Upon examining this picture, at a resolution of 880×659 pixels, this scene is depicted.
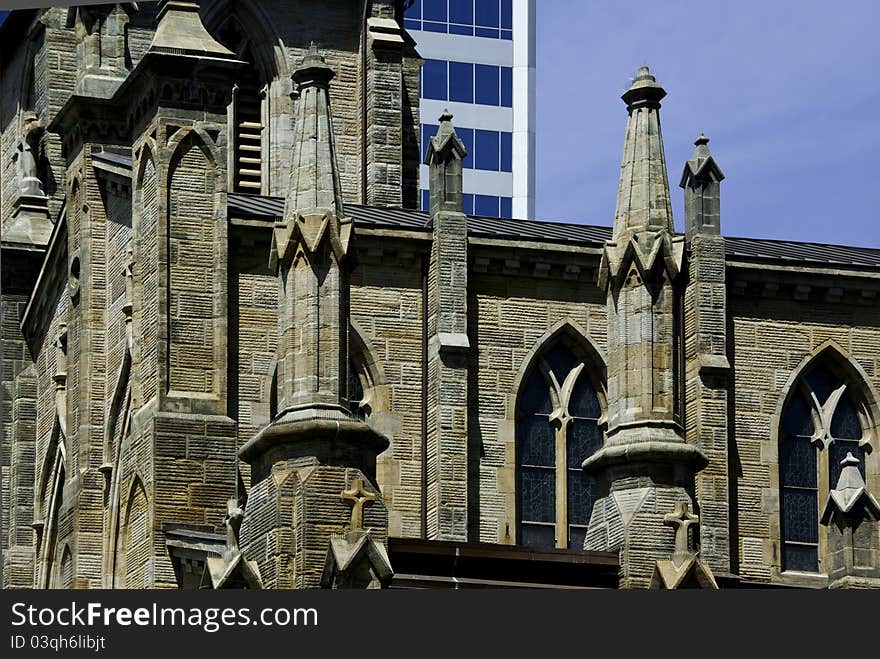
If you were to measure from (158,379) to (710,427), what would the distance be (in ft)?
35.6

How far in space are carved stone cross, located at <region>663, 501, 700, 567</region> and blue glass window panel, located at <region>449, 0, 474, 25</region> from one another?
259ft

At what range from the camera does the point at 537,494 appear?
175ft

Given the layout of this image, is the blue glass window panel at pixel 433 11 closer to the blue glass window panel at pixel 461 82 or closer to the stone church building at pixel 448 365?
the blue glass window panel at pixel 461 82

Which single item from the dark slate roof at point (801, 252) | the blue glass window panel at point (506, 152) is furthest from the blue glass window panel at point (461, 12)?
the dark slate roof at point (801, 252)

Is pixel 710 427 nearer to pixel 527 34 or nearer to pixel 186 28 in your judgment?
pixel 186 28

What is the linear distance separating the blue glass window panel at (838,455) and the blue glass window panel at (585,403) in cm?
459

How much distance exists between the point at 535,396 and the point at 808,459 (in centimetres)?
534

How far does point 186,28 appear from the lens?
52.0m

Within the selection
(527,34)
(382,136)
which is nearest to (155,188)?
(382,136)

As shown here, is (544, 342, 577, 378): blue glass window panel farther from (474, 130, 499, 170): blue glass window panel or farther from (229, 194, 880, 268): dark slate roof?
(474, 130, 499, 170): blue glass window panel

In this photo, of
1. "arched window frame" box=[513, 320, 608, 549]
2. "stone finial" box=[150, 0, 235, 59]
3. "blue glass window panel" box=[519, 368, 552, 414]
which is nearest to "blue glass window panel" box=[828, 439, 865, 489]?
"arched window frame" box=[513, 320, 608, 549]

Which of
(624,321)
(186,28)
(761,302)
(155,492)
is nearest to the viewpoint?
(624,321)

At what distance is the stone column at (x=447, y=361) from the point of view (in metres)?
52.2

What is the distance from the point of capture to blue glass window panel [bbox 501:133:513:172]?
399 feet
